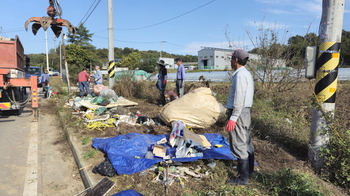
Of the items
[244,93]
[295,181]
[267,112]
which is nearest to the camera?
[295,181]

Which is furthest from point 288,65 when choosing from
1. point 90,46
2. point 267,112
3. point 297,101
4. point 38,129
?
point 90,46

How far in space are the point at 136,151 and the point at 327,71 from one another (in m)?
3.35

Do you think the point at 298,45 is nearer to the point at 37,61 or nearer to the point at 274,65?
the point at 274,65

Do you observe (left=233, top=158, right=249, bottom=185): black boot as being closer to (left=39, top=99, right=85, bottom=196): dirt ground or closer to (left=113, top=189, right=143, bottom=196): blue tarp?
(left=113, top=189, right=143, bottom=196): blue tarp

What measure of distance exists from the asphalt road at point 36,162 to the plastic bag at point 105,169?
331mm

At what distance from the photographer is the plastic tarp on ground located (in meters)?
3.77

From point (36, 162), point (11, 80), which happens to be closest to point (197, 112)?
point (36, 162)

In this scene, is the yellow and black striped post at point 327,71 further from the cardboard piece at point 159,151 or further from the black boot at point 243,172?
the cardboard piece at point 159,151

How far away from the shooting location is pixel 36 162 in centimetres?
470

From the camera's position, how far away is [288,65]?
9.00 m

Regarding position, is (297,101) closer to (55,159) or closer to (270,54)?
(270,54)

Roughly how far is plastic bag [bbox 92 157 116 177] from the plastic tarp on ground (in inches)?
2.3

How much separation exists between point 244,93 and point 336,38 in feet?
5.75

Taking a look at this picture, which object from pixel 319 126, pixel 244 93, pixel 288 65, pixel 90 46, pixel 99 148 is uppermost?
pixel 90 46
